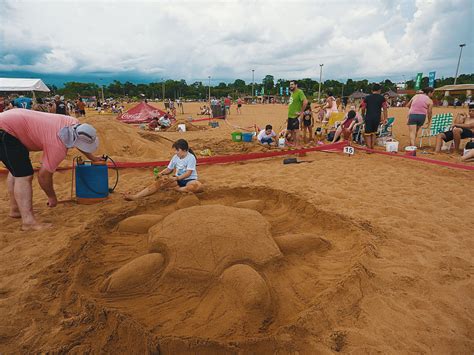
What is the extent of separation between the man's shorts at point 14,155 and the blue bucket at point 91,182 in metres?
0.71

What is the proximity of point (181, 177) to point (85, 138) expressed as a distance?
138 centimetres

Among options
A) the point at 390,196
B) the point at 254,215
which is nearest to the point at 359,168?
the point at 390,196

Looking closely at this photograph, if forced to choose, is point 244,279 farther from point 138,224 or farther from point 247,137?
point 247,137

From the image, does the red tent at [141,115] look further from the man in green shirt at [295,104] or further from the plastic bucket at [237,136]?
the man in green shirt at [295,104]

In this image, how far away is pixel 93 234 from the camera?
307 centimetres

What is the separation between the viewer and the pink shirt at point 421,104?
682cm

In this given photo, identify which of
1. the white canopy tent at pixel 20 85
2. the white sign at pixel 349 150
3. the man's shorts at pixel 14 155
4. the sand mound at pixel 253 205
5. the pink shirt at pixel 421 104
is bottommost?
the sand mound at pixel 253 205

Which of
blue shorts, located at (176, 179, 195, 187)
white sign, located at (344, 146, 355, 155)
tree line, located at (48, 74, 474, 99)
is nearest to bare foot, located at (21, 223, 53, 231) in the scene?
blue shorts, located at (176, 179, 195, 187)

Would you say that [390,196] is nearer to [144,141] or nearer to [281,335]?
[281,335]

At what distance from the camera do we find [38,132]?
309 cm

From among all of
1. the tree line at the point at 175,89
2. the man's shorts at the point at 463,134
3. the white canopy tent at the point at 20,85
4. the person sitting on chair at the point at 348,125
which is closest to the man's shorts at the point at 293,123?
the person sitting on chair at the point at 348,125

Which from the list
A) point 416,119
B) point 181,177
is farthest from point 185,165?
point 416,119

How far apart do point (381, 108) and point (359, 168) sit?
2.04 meters

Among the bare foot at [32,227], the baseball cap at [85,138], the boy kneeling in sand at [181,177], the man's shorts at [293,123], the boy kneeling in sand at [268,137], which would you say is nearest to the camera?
the bare foot at [32,227]
